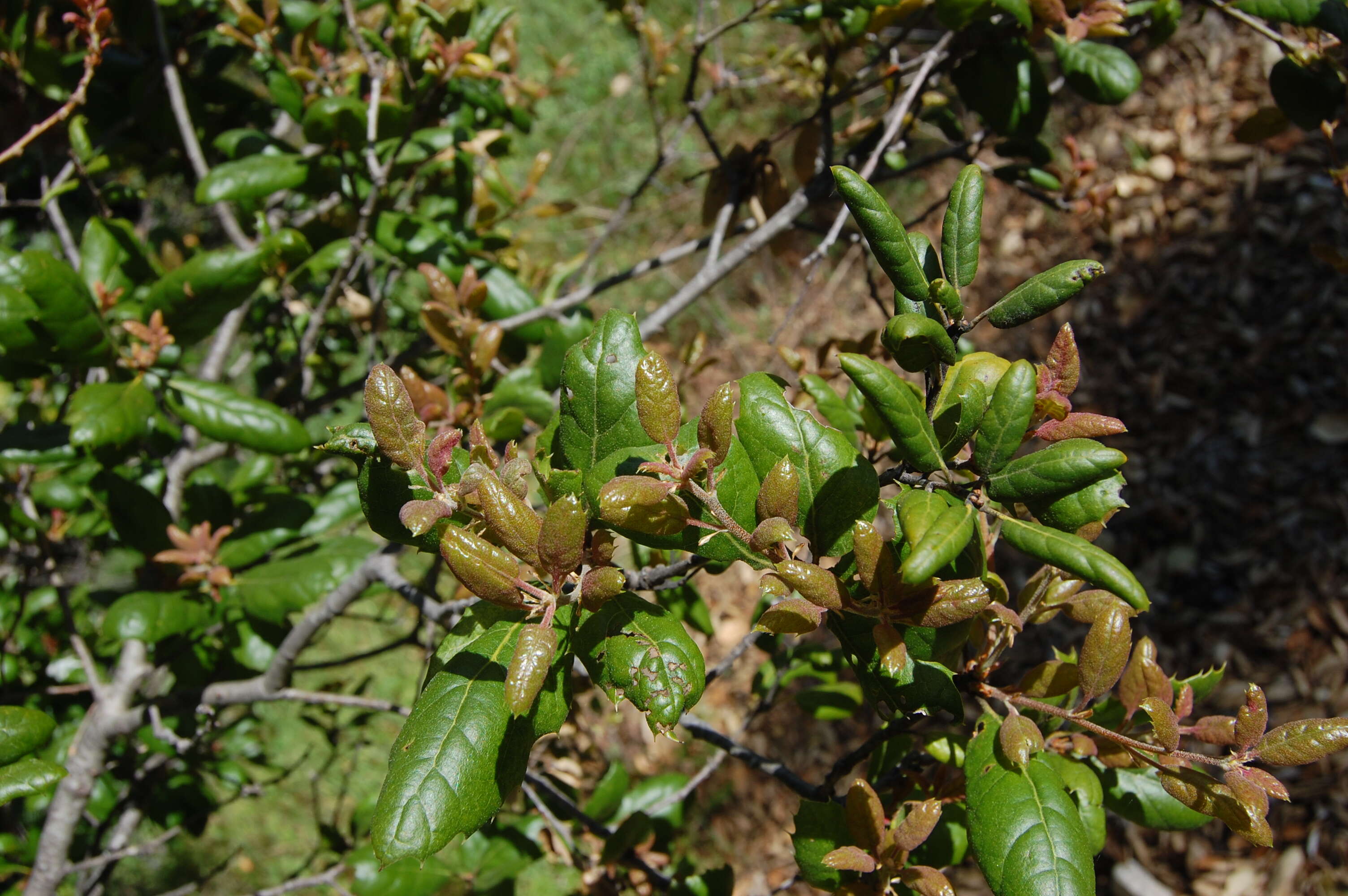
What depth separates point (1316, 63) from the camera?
1507mm

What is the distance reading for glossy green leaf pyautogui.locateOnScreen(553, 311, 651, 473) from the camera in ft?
3.19

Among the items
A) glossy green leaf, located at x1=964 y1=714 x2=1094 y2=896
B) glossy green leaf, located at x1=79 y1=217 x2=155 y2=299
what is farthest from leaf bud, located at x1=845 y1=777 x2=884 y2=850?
glossy green leaf, located at x1=79 y1=217 x2=155 y2=299

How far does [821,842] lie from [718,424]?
0.64m

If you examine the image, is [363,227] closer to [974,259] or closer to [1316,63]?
[974,259]

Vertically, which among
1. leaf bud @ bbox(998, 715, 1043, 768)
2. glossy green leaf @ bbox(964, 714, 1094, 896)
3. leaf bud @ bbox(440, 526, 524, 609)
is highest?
leaf bud @ bbox(440, 526, 524, 609)

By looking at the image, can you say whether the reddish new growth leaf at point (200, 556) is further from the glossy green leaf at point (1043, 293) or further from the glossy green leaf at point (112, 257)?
the glossy green leaf at point (1043, 293)

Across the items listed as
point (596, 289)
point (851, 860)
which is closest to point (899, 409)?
point (851, 860)

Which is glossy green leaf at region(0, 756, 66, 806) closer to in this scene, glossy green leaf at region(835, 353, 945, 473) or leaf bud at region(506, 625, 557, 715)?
leaf bud at region(506, 625, 557, 715)

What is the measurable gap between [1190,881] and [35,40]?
4.63 meters

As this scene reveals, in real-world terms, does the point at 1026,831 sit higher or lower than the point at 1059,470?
lower

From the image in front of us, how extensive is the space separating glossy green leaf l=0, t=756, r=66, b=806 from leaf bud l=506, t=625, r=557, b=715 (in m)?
0.82

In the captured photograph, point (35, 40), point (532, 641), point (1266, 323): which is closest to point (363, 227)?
point (35, 40)

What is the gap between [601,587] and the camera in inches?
33.1

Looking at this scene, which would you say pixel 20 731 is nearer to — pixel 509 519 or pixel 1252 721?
pixel 509 519
